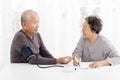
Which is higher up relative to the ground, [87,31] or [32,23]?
[32,23]

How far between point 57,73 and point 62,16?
1554mm

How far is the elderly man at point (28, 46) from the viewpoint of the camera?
92.3 inches

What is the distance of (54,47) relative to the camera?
3559 millimetres

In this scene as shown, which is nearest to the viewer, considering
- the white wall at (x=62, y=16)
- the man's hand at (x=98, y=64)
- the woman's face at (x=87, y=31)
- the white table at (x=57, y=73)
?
the white table at (x=57, y=73)

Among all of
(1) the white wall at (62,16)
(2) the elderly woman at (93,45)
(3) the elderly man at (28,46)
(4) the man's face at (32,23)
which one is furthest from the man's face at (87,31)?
(1) the white wall at (62,16)

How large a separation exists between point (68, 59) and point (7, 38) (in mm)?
1428

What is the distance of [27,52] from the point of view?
236cm

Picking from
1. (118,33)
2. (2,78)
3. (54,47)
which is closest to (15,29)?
(54,47)

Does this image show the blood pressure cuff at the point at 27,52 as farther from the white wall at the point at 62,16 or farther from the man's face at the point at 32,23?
the white wall at the point at 62,16

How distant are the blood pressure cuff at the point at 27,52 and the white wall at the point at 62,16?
1137 millimetres

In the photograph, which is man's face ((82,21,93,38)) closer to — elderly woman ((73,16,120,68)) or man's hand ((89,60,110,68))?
elderly woman ((73,16,120,68))

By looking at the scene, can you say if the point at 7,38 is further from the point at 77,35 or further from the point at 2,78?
the point at 2,78

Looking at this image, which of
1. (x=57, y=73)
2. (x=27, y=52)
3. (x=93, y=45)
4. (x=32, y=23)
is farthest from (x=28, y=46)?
(x=93, y=45)

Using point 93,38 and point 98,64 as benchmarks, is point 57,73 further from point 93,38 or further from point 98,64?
point 93,38
